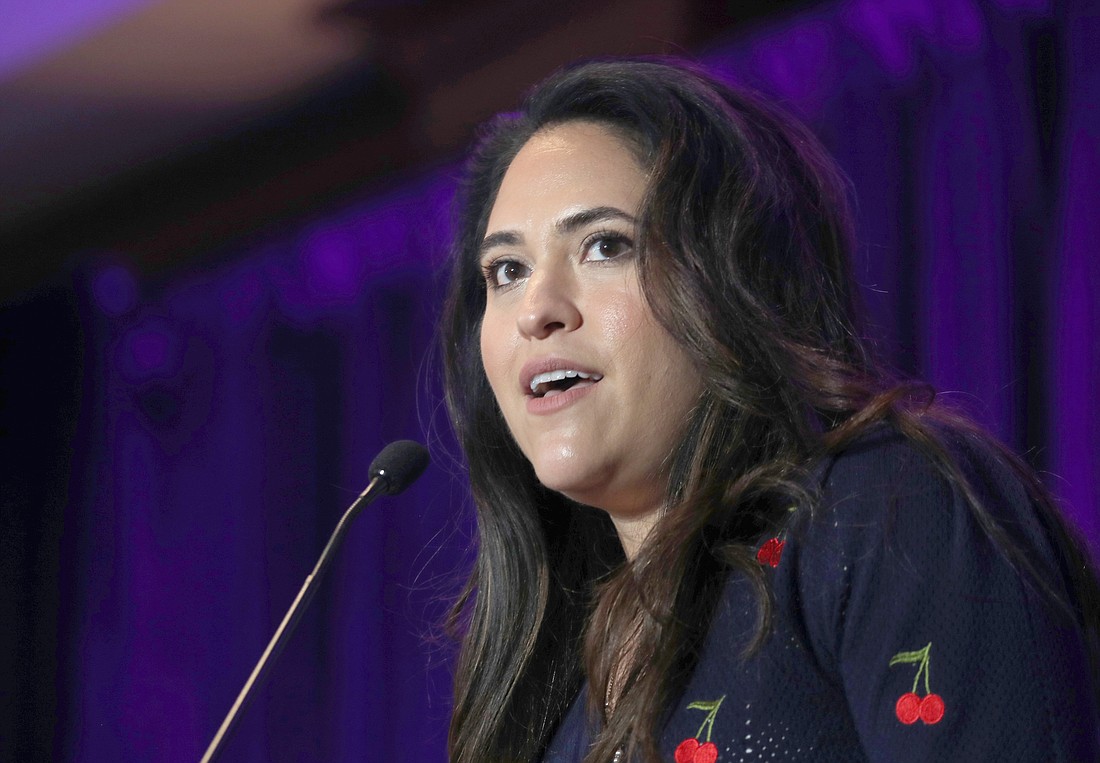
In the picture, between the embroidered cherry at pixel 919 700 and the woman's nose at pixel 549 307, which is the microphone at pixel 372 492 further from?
the embroidered cherry at pixel 919 700

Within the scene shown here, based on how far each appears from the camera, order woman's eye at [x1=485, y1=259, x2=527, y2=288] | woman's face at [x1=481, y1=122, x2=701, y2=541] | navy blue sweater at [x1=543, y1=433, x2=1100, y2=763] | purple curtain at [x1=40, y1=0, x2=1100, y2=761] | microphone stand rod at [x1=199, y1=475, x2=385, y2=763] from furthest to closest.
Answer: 1. purple curtain at [x1=40, y1=0, x2=1100, y2=761]
2. woman's eye at [x1=485, y1=259, x2=527, y2=288]
3. woman's face at [x1=481, y1=122, x2=701, y2=541]
4. microphone stand rod at [x1=199, y1=475, x2=385, y2=763]
5. navy blue sweater at [x1=543, y1=433, x2=1100, y2=763]

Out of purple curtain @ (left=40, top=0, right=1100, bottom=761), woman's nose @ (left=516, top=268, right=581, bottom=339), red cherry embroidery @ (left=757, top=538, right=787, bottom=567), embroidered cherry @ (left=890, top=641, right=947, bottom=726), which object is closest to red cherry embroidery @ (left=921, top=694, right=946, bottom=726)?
embroidered cherry @ (left=890, top=641, right=947, bottom=726)

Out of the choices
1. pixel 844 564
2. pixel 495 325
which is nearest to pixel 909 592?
pixel 844 564

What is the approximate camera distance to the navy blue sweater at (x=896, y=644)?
0.97 metres

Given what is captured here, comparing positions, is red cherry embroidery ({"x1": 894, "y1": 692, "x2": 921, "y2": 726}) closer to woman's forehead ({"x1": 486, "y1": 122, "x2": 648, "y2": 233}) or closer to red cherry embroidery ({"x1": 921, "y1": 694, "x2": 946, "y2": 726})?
red cherry embroidery ({"x1": 921, "y1": 694, "x2": 946, "y2": 726})

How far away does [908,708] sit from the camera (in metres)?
0.98

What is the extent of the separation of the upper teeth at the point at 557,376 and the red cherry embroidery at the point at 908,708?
0.52 m

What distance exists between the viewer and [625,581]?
1.29m

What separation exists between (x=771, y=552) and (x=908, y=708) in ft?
0.75

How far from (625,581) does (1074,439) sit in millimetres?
1267

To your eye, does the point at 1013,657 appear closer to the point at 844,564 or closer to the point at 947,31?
the point at 844,564

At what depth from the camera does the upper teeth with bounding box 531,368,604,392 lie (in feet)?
4.57

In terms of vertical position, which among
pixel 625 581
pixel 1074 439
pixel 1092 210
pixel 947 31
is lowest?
pixel 625 581

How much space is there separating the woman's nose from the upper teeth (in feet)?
0.15
